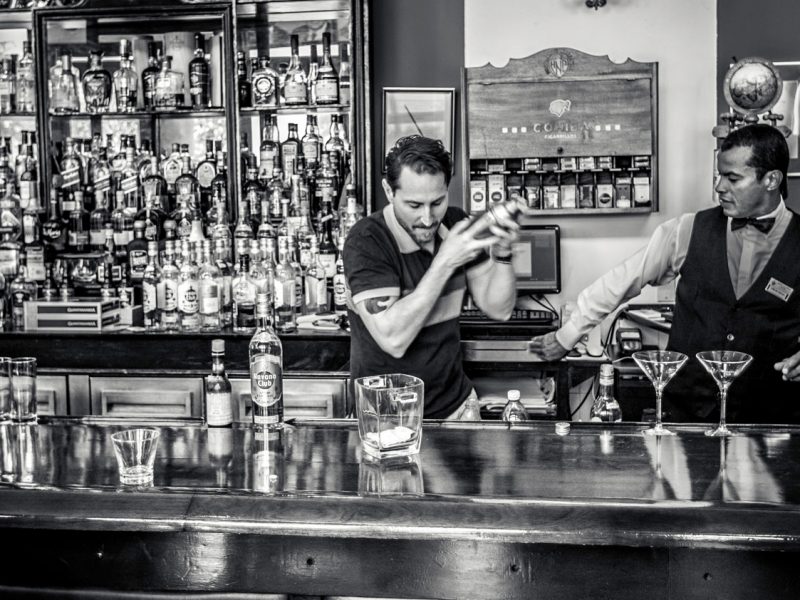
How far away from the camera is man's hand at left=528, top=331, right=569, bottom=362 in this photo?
268 centimetres

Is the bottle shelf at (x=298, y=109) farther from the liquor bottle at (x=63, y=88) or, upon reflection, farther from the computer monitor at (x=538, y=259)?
the computer monitor at (x=538, y=259)

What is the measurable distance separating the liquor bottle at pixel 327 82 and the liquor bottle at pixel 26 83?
135 centimetres

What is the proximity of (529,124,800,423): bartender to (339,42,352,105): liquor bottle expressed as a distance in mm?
1786

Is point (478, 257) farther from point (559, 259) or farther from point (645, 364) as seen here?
point (559, 259)

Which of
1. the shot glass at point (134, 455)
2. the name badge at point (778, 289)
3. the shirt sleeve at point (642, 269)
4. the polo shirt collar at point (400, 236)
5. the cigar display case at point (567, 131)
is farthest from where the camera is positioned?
the cigar display case at point (567, 131)

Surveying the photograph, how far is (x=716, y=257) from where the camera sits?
108 inches

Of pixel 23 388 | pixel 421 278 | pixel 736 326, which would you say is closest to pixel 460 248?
pixel 421 278

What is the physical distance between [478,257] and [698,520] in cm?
126

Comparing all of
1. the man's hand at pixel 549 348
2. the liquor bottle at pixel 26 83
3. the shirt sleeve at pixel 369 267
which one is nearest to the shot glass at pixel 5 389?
the shirt sleeve at pixel 369 267

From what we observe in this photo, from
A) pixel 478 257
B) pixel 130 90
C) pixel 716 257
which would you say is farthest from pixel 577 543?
pixel 130 90

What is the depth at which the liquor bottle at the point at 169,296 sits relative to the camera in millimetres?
3965

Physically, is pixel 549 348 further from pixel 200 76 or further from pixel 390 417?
pixel 200 76

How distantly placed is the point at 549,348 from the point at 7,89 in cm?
301

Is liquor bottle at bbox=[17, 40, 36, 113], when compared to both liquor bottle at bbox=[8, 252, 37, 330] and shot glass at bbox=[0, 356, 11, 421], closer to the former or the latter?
liquor bottle at bbox=[8, 252, 37, 330]
